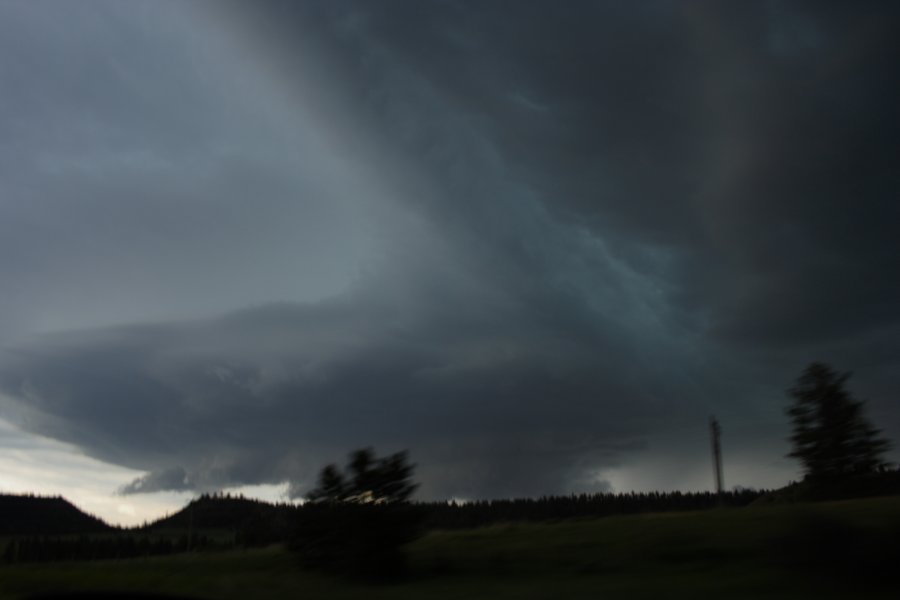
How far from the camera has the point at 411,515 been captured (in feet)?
92.9

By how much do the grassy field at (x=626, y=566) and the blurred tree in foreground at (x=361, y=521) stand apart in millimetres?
935

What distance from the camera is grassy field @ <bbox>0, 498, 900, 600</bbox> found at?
14.1m

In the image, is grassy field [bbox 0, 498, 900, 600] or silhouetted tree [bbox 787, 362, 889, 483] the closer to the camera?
grassy field [bbox 0, 498, 900, 600]

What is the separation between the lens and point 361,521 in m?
28.0

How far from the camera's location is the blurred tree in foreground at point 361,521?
26703 millimetres

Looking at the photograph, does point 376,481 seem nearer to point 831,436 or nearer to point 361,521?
point 361,521

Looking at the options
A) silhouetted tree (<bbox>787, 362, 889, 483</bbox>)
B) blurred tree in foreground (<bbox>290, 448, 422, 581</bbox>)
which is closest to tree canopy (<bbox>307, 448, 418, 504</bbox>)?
blurred tree in foreground (<bbox>290, 448, 422, 581</bbox>)

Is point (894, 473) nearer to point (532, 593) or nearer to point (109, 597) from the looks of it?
point (532, 593)

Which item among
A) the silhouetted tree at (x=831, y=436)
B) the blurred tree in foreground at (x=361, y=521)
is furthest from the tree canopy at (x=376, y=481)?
the silhouetted tree at (x=831, y=436)

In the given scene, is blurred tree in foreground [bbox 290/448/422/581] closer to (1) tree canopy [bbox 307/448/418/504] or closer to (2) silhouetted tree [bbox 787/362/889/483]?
(1) tree canopy [bbox 307/448/418/504]

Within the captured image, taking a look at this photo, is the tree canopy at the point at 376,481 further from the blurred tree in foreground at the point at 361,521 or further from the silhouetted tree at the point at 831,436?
the silhouetted tree at the point at 831,436

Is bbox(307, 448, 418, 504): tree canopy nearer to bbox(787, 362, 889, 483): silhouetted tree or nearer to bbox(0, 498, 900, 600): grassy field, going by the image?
bbox(0, 498, 900, 600): grassy field

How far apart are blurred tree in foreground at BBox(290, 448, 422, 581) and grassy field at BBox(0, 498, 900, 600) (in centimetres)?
94

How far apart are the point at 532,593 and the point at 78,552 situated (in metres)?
141
